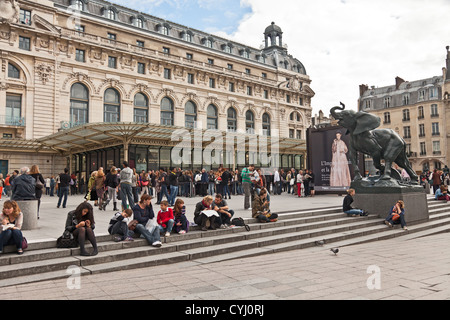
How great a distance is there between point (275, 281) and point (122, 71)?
33551 millimetres

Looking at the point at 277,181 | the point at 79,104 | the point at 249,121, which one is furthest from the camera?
the point at 249,121

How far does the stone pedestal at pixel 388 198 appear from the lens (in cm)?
1138

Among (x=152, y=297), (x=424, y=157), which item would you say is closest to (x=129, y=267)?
(x=152, y=297)

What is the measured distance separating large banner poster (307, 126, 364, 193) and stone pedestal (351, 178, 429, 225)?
7.53 meters

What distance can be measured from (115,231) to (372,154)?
906 centimetres

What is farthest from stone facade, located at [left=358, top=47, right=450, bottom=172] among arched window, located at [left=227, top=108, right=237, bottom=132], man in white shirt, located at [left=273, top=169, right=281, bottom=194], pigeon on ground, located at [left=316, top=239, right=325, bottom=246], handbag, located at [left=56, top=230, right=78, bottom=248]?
handbag, located at [left=56, top=230, right=78, bottom=248]

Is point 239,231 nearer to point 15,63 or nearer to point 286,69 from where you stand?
point 15,63

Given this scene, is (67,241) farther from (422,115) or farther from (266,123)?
(422,115)

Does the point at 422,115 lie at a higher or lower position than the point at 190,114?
higher

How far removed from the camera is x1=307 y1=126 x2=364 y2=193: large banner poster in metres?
19.8

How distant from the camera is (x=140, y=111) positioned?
36812mm

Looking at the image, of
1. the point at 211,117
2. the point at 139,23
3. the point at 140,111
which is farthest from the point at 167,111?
the point at 139,23

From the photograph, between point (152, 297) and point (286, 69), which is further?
point (286, 69)
